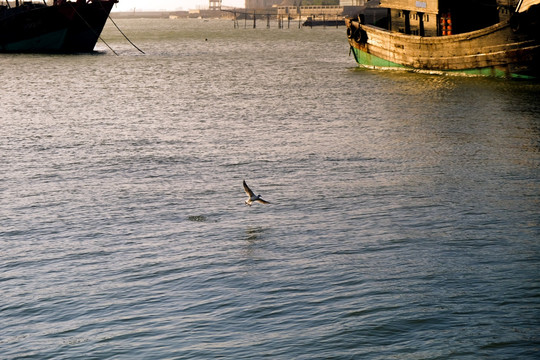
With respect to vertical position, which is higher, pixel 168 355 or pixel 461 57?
pixel 461 57

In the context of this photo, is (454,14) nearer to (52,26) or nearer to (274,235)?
(274,235)

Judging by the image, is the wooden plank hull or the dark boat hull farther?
the dark boat hull

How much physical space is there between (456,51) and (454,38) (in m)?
1.56

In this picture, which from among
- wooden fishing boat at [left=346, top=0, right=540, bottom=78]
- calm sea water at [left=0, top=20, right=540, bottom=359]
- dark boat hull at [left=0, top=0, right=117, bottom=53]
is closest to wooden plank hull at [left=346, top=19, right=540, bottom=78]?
wooden fishing boat at [left=346, top=0, right=540, bottom=78]

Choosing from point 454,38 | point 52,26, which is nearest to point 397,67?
point 454,38

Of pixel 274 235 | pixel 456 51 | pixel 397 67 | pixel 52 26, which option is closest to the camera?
pixel 274 235

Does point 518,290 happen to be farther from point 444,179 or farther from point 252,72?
point 252,72

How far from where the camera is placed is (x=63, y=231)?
1905 cm

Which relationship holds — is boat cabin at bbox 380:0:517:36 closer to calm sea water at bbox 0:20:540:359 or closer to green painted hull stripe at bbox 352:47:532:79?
green painted hull stripe at bbox 352:47:532:79

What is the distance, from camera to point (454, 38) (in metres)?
46.3

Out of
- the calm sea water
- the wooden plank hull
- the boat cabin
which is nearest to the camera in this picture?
the calm sea water

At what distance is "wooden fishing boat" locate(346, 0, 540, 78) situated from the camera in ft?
140

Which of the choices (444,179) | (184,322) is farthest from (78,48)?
(184,322)

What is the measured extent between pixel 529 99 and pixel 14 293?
99.2ft
